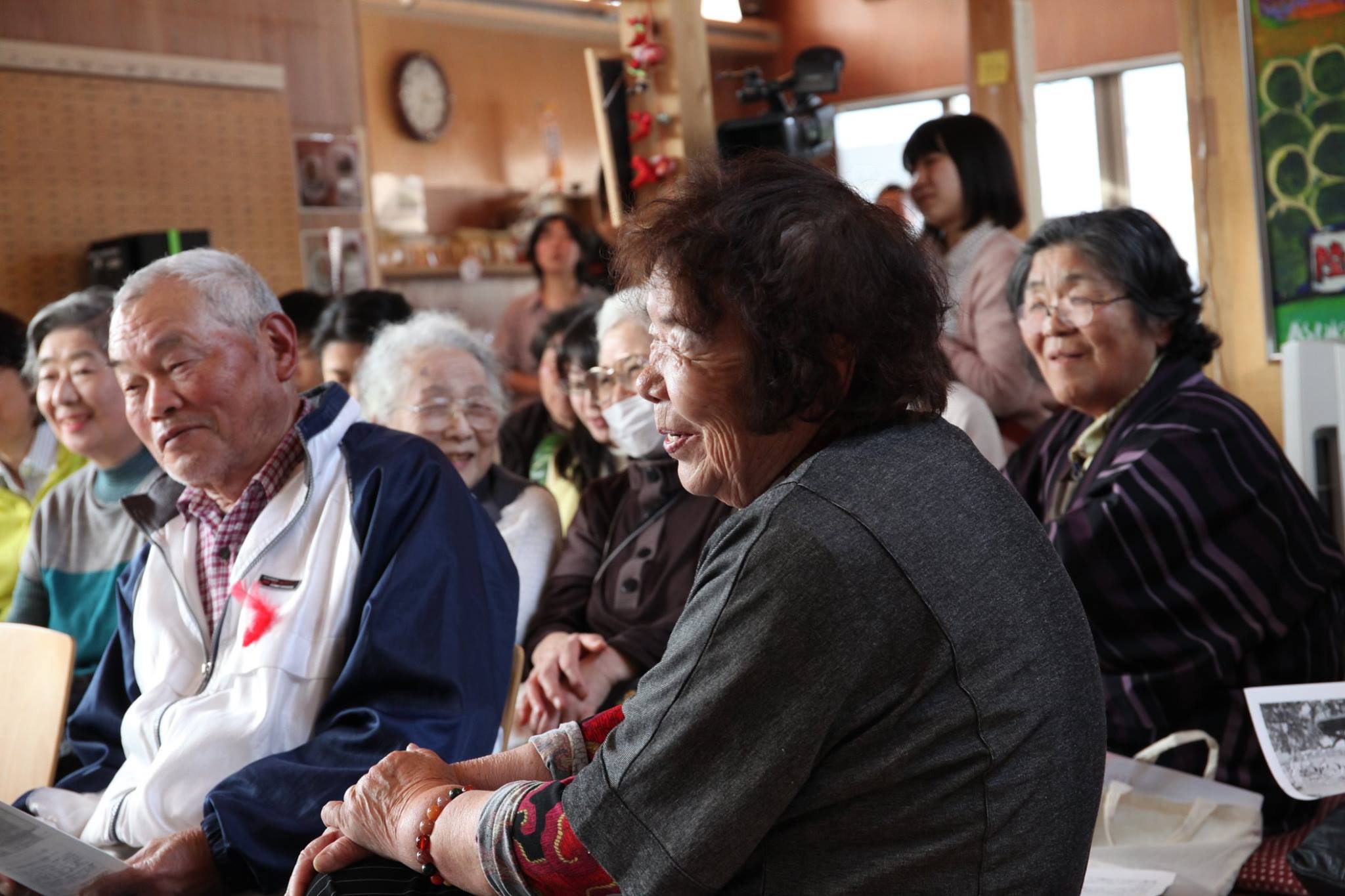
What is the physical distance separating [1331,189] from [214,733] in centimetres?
359

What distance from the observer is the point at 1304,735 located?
175cm

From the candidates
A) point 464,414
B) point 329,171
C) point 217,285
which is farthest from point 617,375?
point 329,171

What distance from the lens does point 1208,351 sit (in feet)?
7.79

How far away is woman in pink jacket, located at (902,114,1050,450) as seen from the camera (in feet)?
10.8

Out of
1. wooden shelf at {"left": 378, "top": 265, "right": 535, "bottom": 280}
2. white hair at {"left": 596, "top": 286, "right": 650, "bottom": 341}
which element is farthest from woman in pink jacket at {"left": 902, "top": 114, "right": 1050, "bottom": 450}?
wooden shelf at {"left": 378, "top": 265, "right": 535, "bottom": 280}

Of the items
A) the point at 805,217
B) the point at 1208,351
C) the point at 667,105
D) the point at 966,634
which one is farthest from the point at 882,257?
the point at 667,105

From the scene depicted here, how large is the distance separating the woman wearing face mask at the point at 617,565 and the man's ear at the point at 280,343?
69 centimetres

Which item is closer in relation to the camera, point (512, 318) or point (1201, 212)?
point (1201, 212)

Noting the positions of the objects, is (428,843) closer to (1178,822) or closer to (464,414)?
(1178,822)

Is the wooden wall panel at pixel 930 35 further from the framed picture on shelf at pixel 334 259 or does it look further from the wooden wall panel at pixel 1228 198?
the wooden wall panel at pixel 1228 198

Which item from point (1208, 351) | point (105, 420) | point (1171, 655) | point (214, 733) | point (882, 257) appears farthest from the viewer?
point (105, 420)

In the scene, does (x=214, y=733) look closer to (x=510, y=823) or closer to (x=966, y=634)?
(x=510, y=823)

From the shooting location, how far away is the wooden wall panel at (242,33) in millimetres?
5113

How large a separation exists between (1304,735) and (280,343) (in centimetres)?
152
